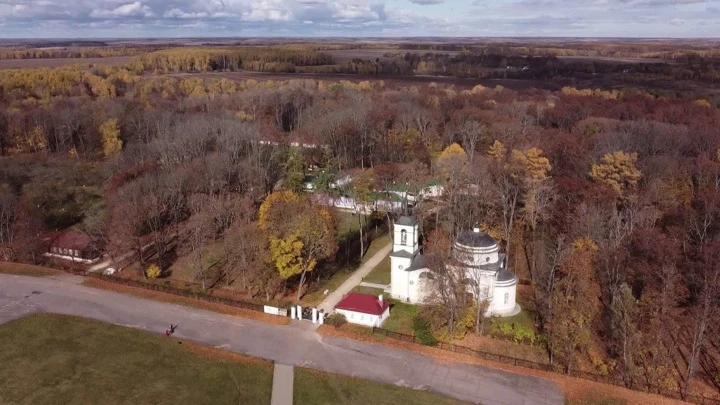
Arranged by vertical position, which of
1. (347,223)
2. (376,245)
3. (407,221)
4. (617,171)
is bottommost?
(376,245)

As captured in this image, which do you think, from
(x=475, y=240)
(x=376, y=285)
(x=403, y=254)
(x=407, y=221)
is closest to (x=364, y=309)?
(x=403, y=254)

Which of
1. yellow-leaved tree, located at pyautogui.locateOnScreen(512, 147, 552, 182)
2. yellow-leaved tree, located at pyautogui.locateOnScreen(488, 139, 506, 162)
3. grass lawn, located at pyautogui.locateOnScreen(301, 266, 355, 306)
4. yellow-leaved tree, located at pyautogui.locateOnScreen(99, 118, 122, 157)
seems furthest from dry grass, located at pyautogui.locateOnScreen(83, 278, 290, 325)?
yellow-leaved tree, located at pyautogui.locateOnScreen(99, 118, 122, 157)

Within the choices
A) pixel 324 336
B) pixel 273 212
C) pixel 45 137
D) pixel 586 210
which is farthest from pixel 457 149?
pixel 45 137

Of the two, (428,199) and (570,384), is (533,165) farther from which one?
(570,384)

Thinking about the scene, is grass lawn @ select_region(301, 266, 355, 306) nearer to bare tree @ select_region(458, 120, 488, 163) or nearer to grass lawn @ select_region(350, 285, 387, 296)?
grass lawn @ select_region(350, 285, 387, 296)

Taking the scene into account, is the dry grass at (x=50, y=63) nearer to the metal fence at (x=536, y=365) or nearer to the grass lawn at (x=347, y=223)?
the grass lawn at (x=347, y=223)

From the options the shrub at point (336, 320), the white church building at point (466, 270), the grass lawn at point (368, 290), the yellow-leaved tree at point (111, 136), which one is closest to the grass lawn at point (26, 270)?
the shrub at point (336, 320)

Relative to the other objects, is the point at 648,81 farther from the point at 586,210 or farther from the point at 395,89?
the point at 586,210
